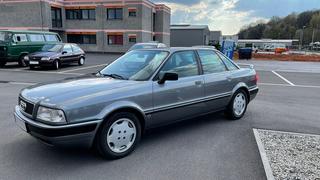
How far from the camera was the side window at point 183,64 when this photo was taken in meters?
4.79

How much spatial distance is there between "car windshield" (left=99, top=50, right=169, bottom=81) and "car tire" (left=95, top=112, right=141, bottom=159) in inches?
28.1

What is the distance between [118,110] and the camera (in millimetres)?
3930

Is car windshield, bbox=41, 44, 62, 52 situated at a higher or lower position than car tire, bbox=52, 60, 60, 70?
higher

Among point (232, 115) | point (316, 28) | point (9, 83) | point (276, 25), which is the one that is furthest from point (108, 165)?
point (276, 25)

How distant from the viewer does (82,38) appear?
40.1m

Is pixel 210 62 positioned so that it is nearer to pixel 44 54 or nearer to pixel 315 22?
pixel 44 54

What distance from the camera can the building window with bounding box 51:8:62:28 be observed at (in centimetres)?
3855

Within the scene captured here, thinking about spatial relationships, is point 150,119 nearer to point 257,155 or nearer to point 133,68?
point 133,68

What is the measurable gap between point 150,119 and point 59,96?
141cm

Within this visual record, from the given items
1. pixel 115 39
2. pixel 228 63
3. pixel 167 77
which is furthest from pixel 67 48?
pixel 115 39

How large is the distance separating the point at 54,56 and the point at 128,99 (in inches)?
528

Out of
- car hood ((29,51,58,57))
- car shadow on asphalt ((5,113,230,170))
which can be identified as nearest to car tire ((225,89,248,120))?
car shadow on asphalt ((5,113,230,170))

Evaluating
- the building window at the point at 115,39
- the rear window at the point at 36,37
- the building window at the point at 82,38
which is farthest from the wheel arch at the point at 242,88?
the building window at the point at 82,38

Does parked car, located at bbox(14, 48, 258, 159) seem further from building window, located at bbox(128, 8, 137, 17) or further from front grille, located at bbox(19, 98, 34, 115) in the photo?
building window, located at bbox(128, 8, 137, 17)
